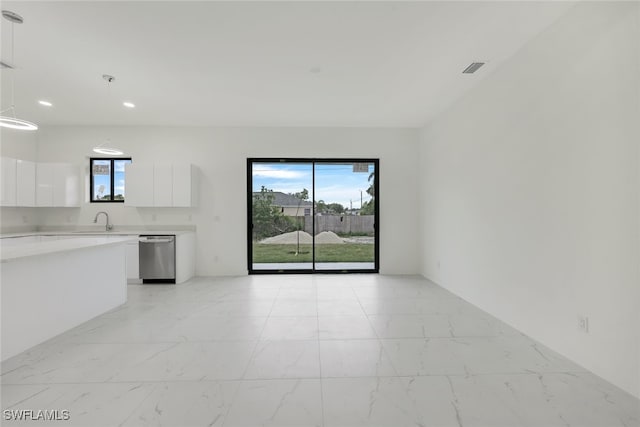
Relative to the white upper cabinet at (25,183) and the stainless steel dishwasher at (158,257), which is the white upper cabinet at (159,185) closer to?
the stainless steel dishwasher at (158,257)

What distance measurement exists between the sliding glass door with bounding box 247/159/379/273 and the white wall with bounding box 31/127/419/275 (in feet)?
0.65

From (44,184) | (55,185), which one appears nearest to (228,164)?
(55,185)

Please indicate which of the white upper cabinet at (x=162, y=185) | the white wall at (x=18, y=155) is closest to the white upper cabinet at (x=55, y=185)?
the white wall at (x=18, y=155)

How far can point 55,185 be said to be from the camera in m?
5.41

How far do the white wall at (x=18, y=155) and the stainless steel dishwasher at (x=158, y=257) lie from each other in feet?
8.05

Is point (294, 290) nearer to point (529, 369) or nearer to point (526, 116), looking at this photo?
point (529, 369)

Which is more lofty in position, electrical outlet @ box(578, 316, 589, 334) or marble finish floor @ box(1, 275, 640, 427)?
electrical outlet @ box(578, 316, 589, 334)

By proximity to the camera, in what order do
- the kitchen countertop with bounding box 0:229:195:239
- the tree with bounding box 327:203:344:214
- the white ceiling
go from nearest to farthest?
1. the white ceiling
2. the kitchen countertop with bounding box 0:229:195:239
3. the tree with bounding box 327:203:344:214

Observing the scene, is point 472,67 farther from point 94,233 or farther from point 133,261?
point 94,233

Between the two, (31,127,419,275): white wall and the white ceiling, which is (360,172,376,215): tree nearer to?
(31,127,419,275): white wall

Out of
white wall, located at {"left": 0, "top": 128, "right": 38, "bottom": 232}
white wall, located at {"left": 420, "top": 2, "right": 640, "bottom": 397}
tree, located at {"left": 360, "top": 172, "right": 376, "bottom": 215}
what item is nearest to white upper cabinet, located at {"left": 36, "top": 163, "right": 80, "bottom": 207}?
white wall, located at {"left": 0, "top": 128, "right": 38, "bottom": 232}

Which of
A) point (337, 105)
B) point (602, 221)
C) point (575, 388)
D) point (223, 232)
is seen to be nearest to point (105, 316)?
point (223, 232)

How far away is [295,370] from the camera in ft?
7.57

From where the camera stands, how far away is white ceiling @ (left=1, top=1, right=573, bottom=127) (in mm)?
2461
